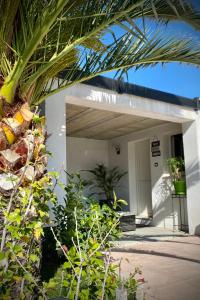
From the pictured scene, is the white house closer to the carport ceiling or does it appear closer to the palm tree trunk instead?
the carport ceiling

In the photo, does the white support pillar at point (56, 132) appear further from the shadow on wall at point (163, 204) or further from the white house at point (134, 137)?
the shadow on wall at point (163, 204)

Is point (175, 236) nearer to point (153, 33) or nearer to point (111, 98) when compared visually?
point (111, 98)

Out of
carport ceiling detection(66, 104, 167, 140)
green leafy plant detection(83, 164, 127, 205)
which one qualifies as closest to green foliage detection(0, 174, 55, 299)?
carport ceiling detection(66, 104, 167, 140)

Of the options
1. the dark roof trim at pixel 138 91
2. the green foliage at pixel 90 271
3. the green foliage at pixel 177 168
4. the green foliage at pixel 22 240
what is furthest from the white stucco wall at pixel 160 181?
the green foliage at pixel 22 240

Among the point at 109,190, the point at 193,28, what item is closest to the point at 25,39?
the point at 193,28

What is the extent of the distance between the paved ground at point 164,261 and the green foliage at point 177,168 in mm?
1761

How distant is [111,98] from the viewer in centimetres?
679

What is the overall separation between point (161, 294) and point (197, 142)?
5.37 m

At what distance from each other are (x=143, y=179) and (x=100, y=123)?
3.53 metres

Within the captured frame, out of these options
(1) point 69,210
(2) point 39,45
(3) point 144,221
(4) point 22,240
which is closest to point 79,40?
(2) point 39,45

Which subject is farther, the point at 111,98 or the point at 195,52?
the point at 111,98

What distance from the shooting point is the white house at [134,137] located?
6.23 meters

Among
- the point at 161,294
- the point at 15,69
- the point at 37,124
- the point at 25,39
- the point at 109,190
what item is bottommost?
the point at 161,294

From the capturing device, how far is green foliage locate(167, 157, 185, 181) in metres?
9.36
